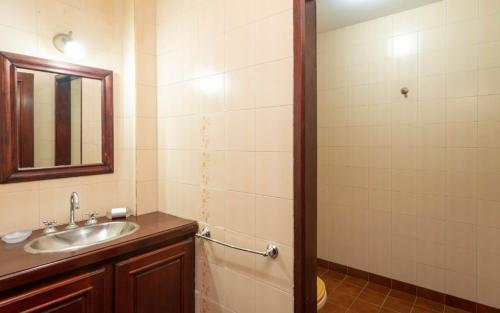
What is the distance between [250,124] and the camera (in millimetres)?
1254

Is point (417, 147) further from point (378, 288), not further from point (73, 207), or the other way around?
point (73, 207)

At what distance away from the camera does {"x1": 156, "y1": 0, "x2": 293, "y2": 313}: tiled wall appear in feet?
3.76

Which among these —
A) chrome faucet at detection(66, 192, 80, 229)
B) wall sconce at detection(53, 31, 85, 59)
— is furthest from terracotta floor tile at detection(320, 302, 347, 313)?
wall sconce at detection(53, 31, 85, 59)

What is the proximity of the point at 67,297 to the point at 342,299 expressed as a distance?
2039mm

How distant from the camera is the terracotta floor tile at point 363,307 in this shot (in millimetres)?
2098

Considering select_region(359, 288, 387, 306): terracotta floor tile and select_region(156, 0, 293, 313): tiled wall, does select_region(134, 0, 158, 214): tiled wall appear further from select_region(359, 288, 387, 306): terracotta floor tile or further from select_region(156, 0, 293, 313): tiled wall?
select_region(359, 288, 387, 306): terracotta floor tile

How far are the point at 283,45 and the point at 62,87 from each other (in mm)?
1229

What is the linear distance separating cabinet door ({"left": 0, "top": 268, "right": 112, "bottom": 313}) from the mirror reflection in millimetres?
685

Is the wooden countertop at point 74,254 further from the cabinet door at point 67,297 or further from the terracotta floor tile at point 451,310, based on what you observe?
the terracotta floor tile at point 451,310

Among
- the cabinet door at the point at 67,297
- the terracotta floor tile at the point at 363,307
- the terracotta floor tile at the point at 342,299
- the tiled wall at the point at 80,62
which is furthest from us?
the terracotta floor tile at the point at 342,299

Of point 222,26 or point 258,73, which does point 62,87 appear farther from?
point 258,73

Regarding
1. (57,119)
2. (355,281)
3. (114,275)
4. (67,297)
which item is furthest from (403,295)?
(57,119)

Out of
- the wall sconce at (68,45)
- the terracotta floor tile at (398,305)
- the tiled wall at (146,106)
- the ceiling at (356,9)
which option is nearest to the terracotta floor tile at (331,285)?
the terracotta floor tile at (398,305)

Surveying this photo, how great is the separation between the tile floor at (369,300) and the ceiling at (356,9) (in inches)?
95.2
